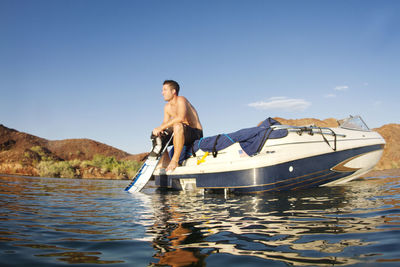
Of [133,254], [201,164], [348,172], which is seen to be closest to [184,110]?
[201,164]

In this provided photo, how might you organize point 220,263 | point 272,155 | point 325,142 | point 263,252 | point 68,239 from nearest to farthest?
point 220,263 < point 263,252 < point 68,239 < point 272,155 < point 325,142

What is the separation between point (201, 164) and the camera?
229 inches

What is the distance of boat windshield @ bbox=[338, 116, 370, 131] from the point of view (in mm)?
6258

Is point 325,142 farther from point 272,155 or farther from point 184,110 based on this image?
point 184,110

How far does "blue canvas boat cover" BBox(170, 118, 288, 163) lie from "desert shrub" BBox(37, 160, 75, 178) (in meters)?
10.5

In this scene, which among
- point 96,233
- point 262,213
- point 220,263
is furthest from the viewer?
point 262,213

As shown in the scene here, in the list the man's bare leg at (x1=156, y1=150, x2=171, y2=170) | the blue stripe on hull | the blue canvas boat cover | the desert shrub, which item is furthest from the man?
the desert shrub

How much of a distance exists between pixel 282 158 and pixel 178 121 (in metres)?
2.73

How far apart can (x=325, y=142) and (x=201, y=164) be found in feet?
8.32

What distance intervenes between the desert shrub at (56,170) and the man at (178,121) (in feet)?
31.3

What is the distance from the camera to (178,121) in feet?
21.5

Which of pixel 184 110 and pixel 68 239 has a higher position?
pixel 184 110

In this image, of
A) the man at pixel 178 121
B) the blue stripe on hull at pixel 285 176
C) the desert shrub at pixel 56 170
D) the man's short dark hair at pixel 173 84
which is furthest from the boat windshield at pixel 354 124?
A: the desert shrub at pixel 56 170

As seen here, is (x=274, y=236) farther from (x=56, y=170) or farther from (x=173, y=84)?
(x=56, y=170)
